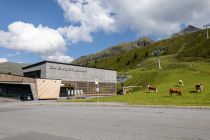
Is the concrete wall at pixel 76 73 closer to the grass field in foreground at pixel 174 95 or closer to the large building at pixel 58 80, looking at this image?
the large building at pixel 58 80

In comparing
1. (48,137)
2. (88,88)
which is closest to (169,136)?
(48,137)

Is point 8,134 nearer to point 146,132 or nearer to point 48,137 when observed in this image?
point 48,137

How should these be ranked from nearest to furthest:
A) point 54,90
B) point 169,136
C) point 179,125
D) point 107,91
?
1. point 169,136
2. point 179,125
3. point 54,90
4. point 107,91

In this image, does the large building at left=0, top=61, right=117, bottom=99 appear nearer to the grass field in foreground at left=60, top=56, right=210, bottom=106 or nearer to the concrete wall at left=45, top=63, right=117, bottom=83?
the concrete wall at left=45, top=63, right=117, bottom=83

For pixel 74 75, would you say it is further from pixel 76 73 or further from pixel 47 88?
pixel 47 88

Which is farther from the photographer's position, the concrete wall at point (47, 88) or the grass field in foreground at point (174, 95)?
the concrete wall at point (47, 88)

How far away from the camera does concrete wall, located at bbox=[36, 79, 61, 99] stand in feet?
240

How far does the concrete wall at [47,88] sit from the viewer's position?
73206 millimetres

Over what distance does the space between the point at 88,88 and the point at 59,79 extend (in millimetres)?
17978

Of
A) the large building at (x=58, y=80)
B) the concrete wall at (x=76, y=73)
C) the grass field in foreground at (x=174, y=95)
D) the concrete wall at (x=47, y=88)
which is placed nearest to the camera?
the grass field in foreground at (x=174, y=95)

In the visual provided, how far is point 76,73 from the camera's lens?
3627 inches

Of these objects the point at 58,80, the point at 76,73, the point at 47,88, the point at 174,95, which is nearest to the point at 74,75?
the point at 76,73

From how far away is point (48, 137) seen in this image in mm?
12367

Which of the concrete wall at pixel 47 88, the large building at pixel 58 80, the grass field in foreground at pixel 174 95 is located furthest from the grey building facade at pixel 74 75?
the grass field in foreground at pixel 174 95
